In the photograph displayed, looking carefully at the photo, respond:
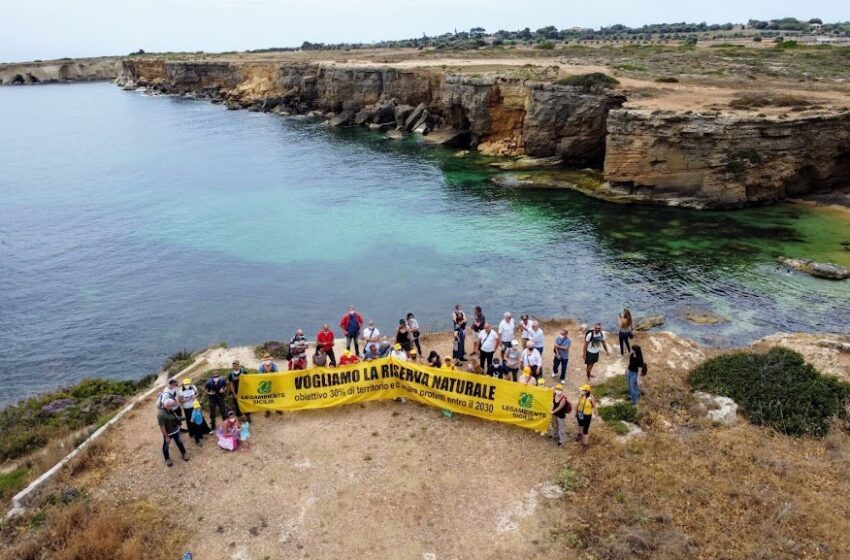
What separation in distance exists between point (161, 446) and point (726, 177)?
34.9m

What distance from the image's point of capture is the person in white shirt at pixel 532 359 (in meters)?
16.6

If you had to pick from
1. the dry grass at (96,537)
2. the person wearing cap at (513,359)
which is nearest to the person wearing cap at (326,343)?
the person wearing cap at (513,359)

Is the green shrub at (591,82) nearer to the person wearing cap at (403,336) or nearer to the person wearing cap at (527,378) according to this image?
the person wearing cap at (403,336)

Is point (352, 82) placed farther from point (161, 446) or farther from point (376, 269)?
point (161, 446)

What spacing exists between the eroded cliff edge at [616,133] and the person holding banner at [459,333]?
24463 mm

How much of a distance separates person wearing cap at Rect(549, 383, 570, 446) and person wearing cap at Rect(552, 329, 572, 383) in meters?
3.00

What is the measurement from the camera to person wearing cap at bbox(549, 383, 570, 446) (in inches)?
563

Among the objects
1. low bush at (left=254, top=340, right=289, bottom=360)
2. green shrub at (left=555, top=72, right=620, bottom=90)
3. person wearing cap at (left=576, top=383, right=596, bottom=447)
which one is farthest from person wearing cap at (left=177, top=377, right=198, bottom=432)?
green shrub at (left=555, top=72, right=620, bottom=90)

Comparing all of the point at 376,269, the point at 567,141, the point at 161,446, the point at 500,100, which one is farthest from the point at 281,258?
the point at 500,100

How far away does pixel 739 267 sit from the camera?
1164 inches

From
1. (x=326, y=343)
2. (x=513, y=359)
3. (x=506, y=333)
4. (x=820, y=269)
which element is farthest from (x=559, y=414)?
(x=820, y=269)

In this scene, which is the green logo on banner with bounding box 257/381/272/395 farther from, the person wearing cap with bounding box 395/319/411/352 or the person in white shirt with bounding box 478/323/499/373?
the person in white shirt with bounding box 478/323/499/373

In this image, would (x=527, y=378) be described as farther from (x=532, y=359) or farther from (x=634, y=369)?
(x=634, y=369)

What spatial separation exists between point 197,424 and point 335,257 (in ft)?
61.4
